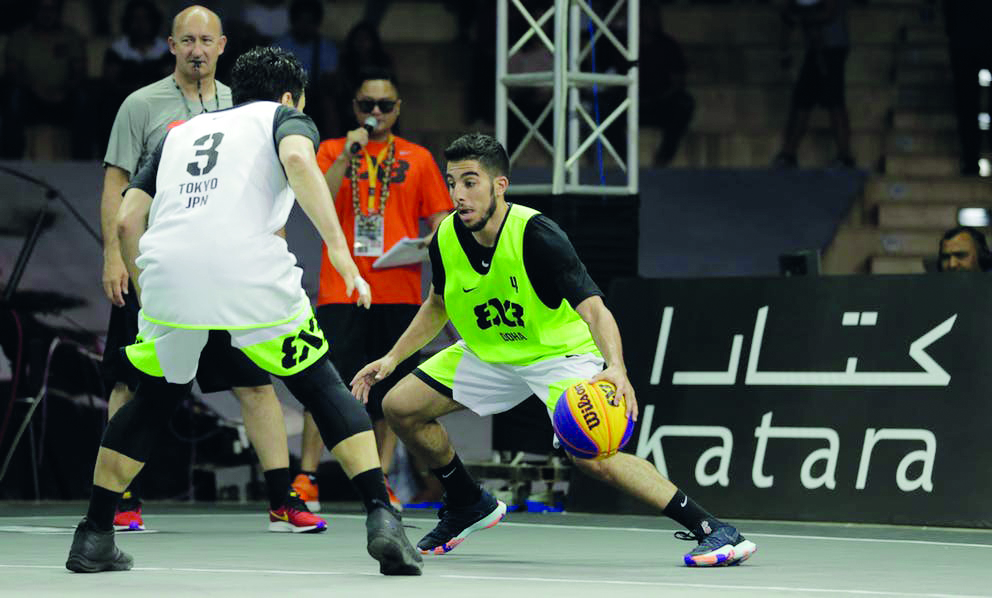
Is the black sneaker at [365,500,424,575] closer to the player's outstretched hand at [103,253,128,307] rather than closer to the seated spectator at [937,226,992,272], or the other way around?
the player's outstretched hand at [103,253,128,307]

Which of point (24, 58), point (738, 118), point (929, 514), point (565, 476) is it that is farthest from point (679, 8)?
point (929, 514)

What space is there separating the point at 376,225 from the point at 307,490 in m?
1.46

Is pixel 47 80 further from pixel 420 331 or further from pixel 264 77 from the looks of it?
pixel 264 77

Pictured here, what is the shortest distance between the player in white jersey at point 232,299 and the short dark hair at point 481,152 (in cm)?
92

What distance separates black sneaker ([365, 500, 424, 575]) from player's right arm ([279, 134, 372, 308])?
81 centimetres

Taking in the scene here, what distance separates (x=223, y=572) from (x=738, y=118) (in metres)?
11.1

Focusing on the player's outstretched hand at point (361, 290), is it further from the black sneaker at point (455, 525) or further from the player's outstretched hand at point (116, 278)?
the player's outstretched hand at point (116, 278)

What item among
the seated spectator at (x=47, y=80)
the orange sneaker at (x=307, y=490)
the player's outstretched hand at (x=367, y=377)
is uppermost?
the seated spectator at (x=47, y=80)

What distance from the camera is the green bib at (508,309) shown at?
315 inches

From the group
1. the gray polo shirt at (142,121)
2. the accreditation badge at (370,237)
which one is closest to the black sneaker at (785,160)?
the accreditation badge at (370,237)

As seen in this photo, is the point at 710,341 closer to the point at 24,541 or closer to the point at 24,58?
the point at 24,541

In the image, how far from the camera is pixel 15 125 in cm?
1592

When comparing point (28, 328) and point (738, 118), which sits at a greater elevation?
point (738, 118)

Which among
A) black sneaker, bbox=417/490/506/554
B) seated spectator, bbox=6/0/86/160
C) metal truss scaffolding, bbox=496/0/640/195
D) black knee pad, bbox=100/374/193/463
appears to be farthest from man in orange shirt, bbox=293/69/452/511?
seated spectator, bbox=6/0/86/160
